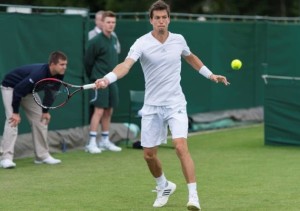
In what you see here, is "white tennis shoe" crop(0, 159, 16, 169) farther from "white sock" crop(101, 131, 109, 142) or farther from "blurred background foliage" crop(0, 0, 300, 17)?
"blurred background foliage" crop(0, 0, 300, 17)

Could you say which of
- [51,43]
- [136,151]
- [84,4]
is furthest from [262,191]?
[84,4]

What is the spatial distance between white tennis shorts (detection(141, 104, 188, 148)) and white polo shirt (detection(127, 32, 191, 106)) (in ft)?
0.21

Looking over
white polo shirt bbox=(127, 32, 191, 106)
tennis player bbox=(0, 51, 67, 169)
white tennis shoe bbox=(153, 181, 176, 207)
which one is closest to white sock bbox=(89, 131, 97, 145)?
tennis player bbox=(0, 51, 67, 169)

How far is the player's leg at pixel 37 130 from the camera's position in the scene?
1304 centimetres

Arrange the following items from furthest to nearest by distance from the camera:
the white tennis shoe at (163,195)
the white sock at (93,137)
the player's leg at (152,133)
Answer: the white sock at (93,137)
the white tennis shoe at (163,195)
the player's leg at (152,133)

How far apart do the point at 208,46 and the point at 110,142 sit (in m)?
4.70

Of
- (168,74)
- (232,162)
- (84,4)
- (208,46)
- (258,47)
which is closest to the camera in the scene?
(168,74)

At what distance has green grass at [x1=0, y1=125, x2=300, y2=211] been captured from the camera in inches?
391

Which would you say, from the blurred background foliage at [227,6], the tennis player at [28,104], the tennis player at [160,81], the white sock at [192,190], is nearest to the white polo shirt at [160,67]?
the tennis player at [160,81]

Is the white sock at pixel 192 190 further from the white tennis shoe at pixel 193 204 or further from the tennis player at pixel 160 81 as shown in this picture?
the tennis player at pixel 160 81

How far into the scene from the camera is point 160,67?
31.1 ft

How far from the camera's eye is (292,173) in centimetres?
1220

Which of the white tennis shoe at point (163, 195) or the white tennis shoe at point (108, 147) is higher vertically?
the white tennis shoe at point (163, 195)

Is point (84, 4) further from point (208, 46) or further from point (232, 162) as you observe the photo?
point (232, 162)
